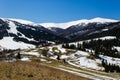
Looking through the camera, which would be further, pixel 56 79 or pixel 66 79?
pixel 66 79

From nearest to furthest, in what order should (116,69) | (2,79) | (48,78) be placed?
1. (2,79)
2. (48,78)
3. (116,69)

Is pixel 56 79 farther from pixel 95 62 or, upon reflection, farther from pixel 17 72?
pixel 95 62

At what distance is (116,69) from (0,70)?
14093 centimetres

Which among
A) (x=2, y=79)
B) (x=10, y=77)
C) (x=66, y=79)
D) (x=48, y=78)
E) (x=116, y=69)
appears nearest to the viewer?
(x=2, y=79)

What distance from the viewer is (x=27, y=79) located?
25328 millimetres

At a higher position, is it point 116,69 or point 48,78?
point 48,78

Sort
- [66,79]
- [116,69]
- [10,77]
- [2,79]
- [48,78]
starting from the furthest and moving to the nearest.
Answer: [116,69] → [66,79] → [48,78] → [10,77] → [2,79]

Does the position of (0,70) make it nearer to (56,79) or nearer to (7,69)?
(7,69)

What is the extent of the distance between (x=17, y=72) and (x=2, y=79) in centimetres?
429

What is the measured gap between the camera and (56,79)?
27.6 m

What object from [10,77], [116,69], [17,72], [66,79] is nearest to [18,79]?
[10,77]

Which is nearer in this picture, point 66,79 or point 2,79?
point 2,79

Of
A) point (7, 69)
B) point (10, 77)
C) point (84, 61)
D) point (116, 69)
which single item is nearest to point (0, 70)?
point (7, 69)

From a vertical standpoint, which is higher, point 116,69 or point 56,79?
point 56,79
